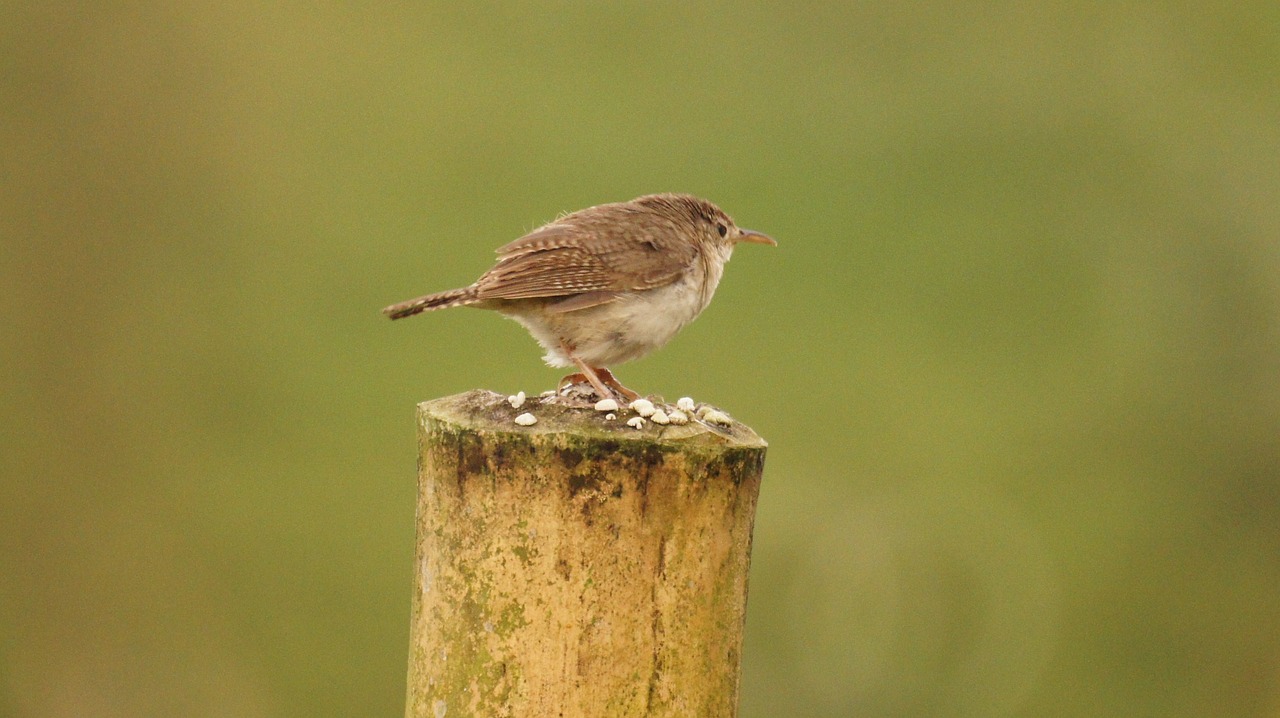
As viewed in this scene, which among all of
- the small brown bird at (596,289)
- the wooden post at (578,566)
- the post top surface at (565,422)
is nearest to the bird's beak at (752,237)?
the small brown bird at (596,289)

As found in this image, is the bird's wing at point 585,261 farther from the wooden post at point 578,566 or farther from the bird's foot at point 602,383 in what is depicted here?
the wooden post at point 578,566

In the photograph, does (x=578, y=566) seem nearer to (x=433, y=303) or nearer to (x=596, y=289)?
(x=433, y=303)

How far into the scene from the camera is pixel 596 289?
372 cm

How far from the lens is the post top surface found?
2.14 m

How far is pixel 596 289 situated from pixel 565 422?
158cm

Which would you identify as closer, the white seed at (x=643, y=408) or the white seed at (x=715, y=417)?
the white seed at (x=643, y=408)

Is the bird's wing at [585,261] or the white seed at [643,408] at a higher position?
the bird's wing at [585,261]

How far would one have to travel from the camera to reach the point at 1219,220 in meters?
7.56

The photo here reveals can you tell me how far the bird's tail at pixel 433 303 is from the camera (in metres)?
3.39

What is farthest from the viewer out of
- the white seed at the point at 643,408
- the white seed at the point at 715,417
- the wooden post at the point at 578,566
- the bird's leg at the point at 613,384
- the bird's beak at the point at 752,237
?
the bird's beak at the point at 752,237

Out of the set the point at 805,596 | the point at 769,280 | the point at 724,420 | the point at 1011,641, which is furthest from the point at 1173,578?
the point at 724,420

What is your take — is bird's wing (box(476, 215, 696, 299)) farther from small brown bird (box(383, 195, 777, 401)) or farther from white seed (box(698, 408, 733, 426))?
white seed (box(698, 408, 733, 426))

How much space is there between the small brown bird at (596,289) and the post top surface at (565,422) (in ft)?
3.32

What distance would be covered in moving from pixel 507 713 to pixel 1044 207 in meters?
6.26
